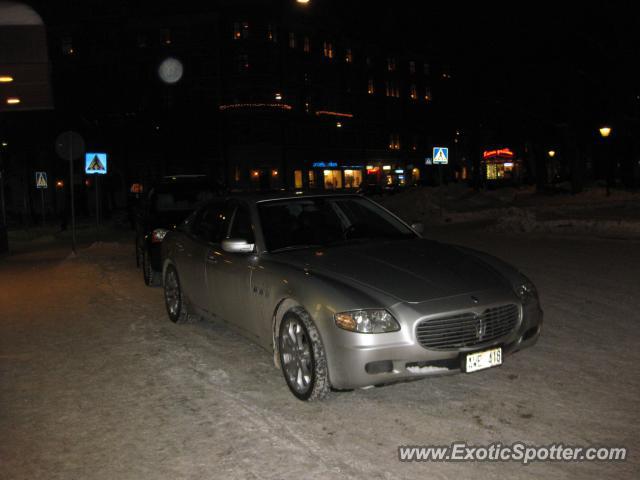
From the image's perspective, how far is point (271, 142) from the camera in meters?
60.3

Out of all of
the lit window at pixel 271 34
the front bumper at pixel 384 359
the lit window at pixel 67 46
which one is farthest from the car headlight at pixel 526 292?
the lit window at pixel 67 46

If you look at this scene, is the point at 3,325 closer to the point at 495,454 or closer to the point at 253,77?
the point at 495,454

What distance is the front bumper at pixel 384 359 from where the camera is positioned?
468 centimetres

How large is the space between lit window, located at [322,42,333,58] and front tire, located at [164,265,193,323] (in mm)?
62411

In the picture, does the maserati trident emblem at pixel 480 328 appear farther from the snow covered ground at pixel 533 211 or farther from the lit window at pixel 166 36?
the lit window at pixel 166 36

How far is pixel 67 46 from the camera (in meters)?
63.5

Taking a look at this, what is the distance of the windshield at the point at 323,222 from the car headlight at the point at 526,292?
140 centimetres

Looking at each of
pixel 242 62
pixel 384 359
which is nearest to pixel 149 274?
pixel 384 359

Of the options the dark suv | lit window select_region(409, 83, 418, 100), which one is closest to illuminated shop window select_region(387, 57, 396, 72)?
lit window select_region(409, 83, 418, 100)

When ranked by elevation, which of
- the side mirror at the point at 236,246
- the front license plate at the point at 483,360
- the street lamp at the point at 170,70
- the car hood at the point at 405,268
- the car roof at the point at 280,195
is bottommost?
the front license plate at the point at 483,360

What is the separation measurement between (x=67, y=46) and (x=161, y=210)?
193 feet

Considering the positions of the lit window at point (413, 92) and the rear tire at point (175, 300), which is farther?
the lit window at point (413, 92)

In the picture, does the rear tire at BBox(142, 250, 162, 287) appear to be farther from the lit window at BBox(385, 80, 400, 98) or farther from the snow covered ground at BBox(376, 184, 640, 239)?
the lit window at BBox(385, 80, 400, 98)

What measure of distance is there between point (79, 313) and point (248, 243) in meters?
4.22
